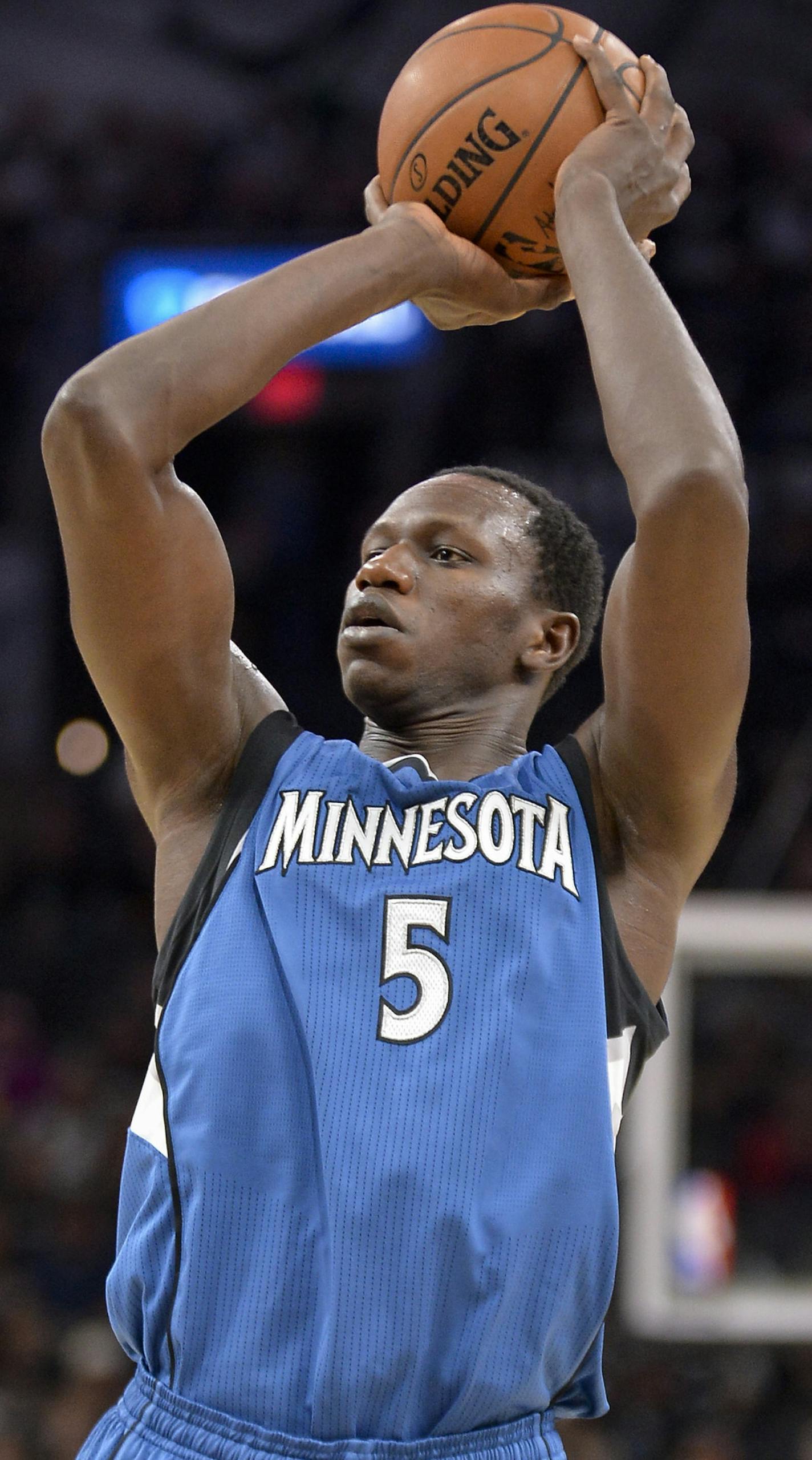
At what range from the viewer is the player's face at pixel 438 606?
8.57 ft

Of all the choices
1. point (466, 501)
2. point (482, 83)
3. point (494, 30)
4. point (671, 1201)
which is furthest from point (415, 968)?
point (671, 1201)

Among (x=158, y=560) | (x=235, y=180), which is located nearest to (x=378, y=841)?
(x=158, y=560)

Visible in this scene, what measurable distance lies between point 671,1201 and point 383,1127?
4416 millimetres

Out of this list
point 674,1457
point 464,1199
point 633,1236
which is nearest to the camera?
point 464,1199

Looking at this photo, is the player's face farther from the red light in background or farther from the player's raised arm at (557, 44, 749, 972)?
the red light in background

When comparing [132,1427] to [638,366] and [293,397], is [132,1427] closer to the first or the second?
[638,366]

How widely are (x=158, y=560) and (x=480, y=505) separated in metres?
0.64

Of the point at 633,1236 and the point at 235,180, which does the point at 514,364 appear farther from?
the point at 633,1236

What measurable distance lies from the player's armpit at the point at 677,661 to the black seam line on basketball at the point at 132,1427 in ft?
3.43

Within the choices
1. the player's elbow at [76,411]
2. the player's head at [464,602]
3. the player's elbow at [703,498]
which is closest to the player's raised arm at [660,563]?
the player's elbow at [703,498]

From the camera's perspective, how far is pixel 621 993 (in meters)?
2.38

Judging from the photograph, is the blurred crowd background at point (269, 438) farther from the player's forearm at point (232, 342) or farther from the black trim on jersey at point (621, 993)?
the player's forearm at point (232, 342)

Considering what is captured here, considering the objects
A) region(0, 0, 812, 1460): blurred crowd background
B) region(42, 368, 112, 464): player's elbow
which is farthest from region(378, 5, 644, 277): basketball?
region(0, 0, 812, 1460): blurred crowd background

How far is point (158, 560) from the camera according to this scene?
236cm
